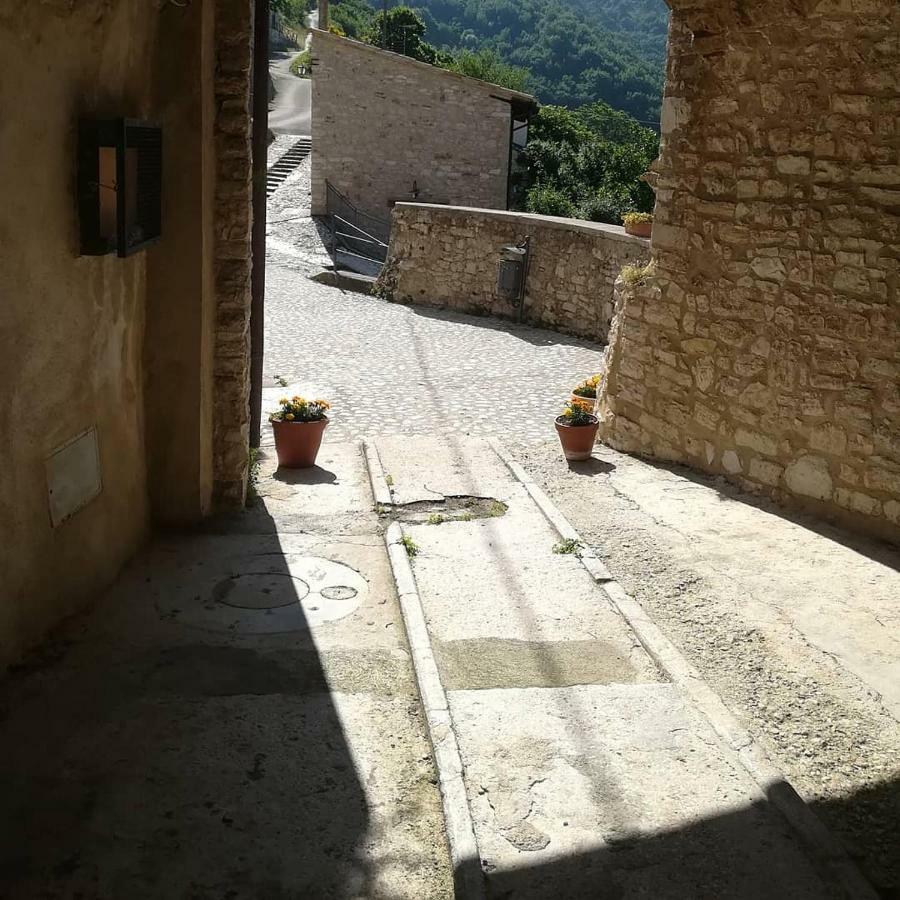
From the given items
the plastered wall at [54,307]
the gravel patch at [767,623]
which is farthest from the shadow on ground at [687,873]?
the plastered wall at [54,307]

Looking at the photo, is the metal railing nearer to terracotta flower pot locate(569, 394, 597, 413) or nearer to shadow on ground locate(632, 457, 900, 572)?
terracotta flower pot locate(569, 394, 597, 413)

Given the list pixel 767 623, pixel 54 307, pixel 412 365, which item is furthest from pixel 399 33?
pixel 767 623

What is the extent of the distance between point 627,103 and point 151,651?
89.0 m

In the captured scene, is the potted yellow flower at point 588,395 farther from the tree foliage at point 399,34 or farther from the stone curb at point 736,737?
the tree foliage at point 399,34

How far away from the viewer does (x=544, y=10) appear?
374 feet

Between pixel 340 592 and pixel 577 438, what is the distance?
324 cm

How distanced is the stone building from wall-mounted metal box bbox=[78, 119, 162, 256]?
4cm

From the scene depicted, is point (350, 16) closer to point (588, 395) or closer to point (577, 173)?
point (577, 173)

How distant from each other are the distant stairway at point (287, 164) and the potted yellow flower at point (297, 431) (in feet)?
64.2

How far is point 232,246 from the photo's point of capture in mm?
6715

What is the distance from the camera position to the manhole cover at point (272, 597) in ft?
18.0

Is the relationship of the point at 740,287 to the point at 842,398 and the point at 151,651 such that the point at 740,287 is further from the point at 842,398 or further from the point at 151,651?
the point at 151,651

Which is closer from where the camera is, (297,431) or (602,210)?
(297,431)

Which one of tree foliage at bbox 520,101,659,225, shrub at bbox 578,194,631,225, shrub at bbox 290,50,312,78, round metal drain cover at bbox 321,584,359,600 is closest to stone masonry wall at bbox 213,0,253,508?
round metal drain cover at bbox 321,584,359,600
